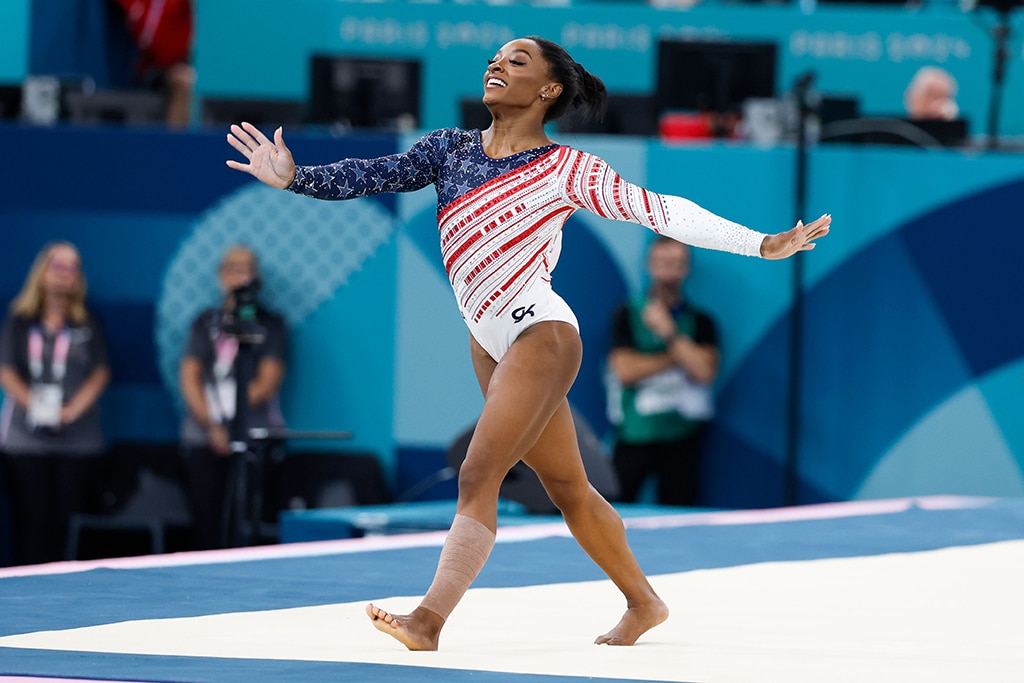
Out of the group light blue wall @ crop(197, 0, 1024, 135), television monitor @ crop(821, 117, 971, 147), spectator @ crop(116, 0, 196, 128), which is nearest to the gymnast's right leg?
television monitor @ crop(821, 117, 971, 147)

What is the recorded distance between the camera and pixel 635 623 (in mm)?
3947

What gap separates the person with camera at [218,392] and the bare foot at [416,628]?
4.66 meters

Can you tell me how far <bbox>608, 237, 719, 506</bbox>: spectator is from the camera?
26.1ft

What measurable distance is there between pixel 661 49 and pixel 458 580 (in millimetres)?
5815

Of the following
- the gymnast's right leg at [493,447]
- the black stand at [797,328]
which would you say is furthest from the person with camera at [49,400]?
the gymnast's right leg at [493,447]

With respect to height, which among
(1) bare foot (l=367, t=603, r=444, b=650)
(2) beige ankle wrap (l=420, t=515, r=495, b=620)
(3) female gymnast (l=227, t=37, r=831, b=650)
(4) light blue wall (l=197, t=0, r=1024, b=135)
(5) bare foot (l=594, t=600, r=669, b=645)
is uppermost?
(4) light blue wall (l=197, t=0, r=1024, b=135)

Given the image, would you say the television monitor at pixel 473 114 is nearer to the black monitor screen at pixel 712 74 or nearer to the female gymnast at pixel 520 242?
the black monitor screen at pixel 712 74

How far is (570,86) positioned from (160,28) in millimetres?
9716

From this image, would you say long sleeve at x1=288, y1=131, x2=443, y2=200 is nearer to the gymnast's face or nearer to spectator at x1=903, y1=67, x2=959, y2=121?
the gymnast's face

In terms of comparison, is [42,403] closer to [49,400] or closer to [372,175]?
[49,400]

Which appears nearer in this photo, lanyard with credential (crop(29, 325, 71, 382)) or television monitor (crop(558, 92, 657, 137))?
lanyard with credential (crop(29, 325, 71, 382))

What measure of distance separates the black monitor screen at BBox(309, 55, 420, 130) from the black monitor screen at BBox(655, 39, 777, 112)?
1.37m

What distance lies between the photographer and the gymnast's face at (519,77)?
3.87 m

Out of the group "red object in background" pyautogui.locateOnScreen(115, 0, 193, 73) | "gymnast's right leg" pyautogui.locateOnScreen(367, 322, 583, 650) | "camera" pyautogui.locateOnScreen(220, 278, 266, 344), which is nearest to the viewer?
"gymnast's right leg" pyautogui.locateOnScreen(367, 322, 583, 650)
